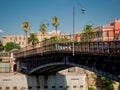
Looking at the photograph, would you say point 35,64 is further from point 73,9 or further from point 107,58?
point 107,58

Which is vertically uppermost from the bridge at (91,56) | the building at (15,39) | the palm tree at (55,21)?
the palm tree at (55,21)

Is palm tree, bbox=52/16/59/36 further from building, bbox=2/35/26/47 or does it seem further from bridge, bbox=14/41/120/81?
building, bbox=2/35/26/47

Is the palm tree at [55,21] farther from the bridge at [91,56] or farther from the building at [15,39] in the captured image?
the building at [15,39]

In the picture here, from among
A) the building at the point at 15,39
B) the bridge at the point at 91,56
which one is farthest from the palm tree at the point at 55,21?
the building at the point at 15,39

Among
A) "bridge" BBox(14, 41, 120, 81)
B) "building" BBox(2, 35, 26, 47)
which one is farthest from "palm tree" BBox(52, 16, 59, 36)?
"building" BBox(2, 35, 26, 47)

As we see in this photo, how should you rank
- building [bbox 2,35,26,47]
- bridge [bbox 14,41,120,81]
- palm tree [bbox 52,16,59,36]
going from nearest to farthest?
bridge [bbox 14,41,120,81] < palm tree [bbox 52,16,59,36] < building [bbox 2,35,26,47]

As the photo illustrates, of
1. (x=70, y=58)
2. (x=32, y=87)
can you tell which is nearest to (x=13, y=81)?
(x=32, y=87)

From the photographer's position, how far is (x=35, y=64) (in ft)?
208

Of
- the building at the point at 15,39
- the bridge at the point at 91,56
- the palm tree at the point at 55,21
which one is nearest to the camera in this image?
the bridge at the point at 91,56

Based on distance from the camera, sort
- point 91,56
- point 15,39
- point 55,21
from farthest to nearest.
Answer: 1. point 15,39
2. point 55,21
3. point 91,56

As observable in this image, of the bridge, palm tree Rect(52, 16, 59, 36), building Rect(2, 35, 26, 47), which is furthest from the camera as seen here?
building Rect(2, 35, 26, 47)

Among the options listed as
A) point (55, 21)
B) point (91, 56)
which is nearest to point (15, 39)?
point (55, 21)

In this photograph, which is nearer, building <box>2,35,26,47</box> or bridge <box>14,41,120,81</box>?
bridge <box>14,41,120,81</box>

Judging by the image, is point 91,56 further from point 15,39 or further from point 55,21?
point 15,39
